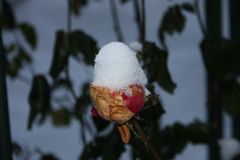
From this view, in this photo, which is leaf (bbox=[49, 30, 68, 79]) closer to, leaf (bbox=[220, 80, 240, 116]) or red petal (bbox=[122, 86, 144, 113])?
leaf (bbox=[220, 80, 240, 116])

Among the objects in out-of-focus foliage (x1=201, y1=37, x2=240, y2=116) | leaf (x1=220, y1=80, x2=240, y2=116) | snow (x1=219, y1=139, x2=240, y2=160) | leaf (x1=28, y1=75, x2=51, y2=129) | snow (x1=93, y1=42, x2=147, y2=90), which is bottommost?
snow (x1=219, y1=139, x2=240, y2=160)

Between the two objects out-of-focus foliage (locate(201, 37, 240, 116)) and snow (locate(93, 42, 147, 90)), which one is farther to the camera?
out-of-focus foliage (locate(201, 37, 240, 116))

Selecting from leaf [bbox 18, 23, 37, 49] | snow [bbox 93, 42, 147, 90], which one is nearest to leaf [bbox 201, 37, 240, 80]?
snow [bbox 93, 42, 147, 90]

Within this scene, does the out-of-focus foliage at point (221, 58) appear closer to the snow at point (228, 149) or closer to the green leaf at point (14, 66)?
the snow at point (228, 149)

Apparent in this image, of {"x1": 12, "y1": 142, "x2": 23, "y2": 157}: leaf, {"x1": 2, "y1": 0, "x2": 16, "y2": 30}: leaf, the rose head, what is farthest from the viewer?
{"x1": 2, "y1": 0, "x2": 16, "y2": 30}: leaf

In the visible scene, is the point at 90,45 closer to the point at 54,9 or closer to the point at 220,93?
the point at 220,93

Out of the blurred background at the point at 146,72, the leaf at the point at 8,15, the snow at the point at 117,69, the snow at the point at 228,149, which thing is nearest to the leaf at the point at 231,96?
the blurred background at the point at 146,72

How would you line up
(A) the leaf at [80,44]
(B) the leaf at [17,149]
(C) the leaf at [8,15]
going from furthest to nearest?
1. (C) the leaf at [8,15]
2. (B) the leaf at [17,149]
3. (A) the leaf at [80,44]

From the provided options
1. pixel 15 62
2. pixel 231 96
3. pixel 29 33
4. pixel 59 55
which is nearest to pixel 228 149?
pixel 231 96
